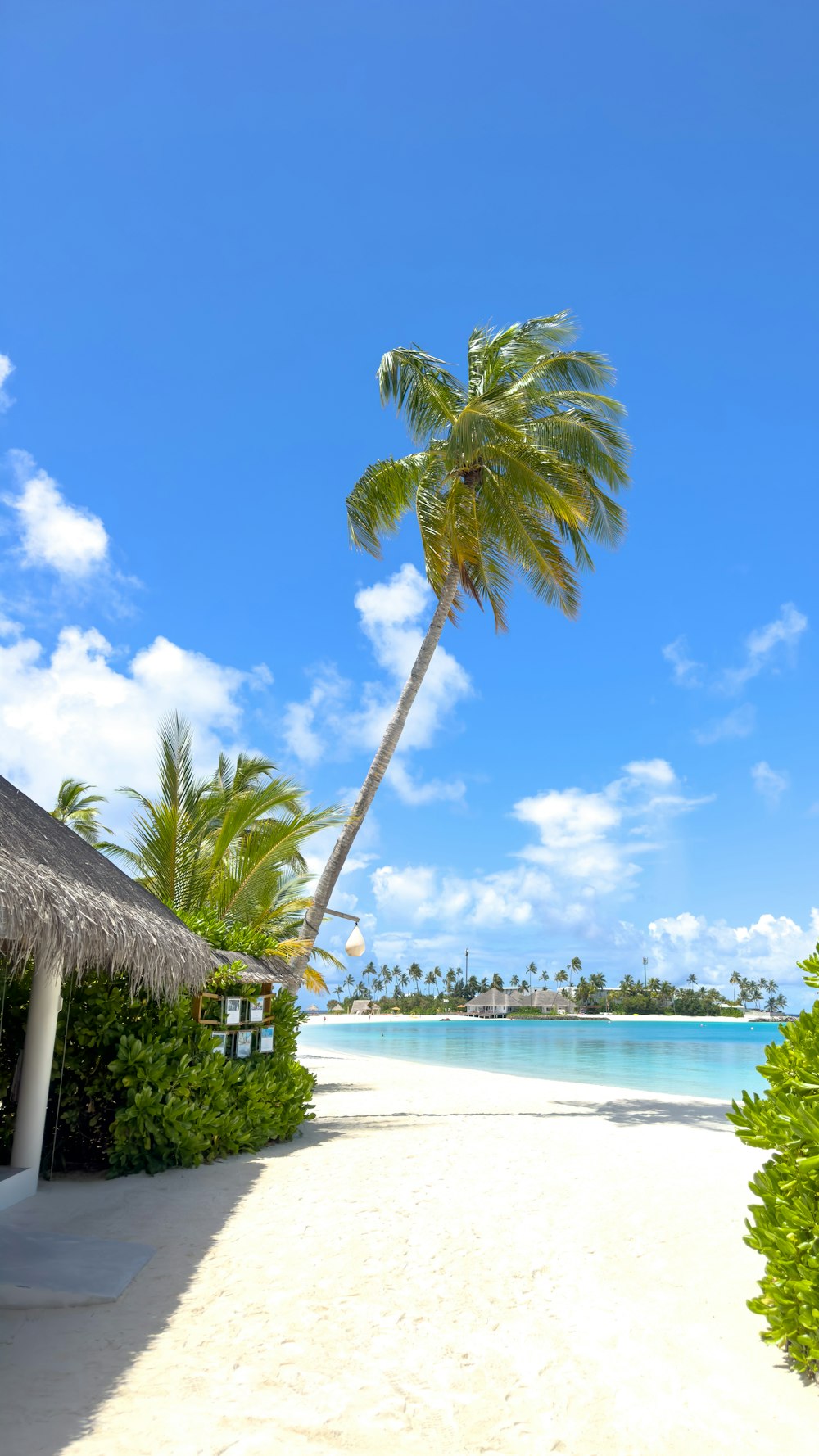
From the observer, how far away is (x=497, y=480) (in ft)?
37.7

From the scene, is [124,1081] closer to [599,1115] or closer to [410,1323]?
[410,1323]

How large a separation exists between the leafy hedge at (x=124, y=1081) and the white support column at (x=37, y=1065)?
30 centimetres

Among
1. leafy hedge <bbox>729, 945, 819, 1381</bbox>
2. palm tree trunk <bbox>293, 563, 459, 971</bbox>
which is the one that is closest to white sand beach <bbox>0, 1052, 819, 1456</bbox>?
leafy hedge <bbox>729, 945, 819, 1381</bbox>

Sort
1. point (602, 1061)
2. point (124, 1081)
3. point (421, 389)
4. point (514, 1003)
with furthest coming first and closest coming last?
1. point (514, 1003)
2. point (602, 1061)
3. point (421, 389)
4. point (124, 1081)

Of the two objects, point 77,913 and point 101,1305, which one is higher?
point 77,913

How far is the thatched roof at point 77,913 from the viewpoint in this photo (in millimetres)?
→ 4562

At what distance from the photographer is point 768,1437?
2855mm

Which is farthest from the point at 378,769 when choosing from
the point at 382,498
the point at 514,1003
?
the point at 514,1003

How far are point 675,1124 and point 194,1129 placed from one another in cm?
588

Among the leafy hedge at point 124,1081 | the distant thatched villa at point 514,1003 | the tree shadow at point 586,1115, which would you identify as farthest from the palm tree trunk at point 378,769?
the distant thatched villa at point 514,1003

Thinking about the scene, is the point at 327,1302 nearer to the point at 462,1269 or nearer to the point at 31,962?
the point at 462,1269

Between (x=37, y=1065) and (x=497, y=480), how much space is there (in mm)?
8554

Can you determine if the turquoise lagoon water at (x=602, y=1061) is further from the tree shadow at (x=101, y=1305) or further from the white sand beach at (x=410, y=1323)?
the tree shadow at (x=101, y=1305)

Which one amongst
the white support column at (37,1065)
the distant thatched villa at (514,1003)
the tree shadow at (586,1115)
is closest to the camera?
the white support column at (37,1065)
